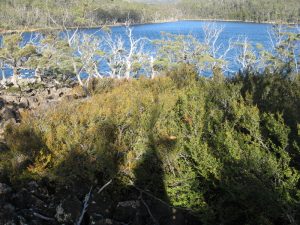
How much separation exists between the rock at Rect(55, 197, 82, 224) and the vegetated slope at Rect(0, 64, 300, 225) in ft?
1.82

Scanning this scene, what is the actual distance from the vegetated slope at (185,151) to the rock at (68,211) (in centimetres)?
55

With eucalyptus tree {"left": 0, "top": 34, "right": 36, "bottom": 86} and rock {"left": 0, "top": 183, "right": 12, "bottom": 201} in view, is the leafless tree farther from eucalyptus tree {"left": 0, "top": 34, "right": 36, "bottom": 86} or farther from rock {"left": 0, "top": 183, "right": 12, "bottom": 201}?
rock {"left": 0, "top": 183, "right": 12, "bottom": 201}

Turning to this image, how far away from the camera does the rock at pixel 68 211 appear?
20.5 ft

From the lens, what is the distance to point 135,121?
789 cm

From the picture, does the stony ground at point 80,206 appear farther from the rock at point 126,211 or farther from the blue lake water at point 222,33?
the blue lake water at point 222,33

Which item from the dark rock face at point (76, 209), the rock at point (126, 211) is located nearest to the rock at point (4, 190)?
the dark rock face at point (76, 209)

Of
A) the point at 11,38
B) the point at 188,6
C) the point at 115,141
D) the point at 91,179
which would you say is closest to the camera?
the point at 91,179

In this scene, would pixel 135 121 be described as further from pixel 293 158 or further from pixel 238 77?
pixel 238 77

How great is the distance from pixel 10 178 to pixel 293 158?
5379 mm

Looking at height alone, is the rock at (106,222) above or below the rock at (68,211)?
below

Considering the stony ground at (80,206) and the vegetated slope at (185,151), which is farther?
the stony ground at (80,206)

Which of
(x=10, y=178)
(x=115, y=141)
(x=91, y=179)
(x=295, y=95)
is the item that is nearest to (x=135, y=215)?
(x=91, y=179)

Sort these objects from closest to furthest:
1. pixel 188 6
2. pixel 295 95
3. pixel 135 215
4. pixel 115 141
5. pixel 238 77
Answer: pixel 135 215 → pixel 115 141 → pixel 295 95 → pixel 238 77 → pixel 188 6

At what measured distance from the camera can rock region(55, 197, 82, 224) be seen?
20.5ft
